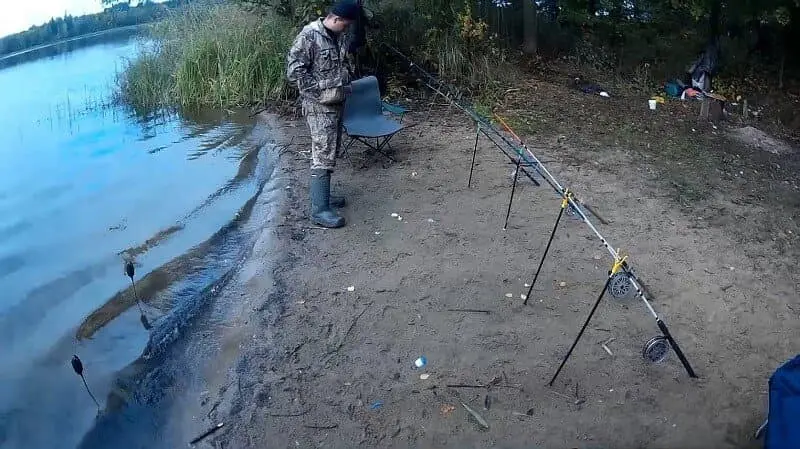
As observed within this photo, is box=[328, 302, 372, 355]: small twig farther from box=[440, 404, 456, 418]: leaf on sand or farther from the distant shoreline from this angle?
the distant shoreline

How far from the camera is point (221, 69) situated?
897cm

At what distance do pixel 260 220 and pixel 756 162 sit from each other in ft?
16.3

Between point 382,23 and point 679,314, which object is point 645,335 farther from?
point 382,23

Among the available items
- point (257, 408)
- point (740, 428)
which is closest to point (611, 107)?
point (740, 428)

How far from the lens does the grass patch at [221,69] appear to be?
888 centimetres

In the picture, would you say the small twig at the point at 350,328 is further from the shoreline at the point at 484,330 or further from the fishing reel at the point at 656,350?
the fishing reel at the point at 656,350

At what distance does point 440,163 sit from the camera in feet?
21.4

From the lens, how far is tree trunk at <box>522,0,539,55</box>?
9.85m

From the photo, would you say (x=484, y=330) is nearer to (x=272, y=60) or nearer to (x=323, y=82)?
(x=323, y=82)

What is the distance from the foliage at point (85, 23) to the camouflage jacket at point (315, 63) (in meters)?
7.96

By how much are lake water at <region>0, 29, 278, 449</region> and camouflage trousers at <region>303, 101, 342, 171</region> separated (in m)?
0.94

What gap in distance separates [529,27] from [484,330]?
7162 millimetres

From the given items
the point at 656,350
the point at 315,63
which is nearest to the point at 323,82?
the point at 315,63

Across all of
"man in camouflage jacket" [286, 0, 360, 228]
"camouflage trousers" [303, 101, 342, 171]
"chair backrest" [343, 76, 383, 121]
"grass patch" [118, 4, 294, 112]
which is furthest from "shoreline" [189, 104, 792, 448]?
"grass patch" [118, 4, 294, 112]
